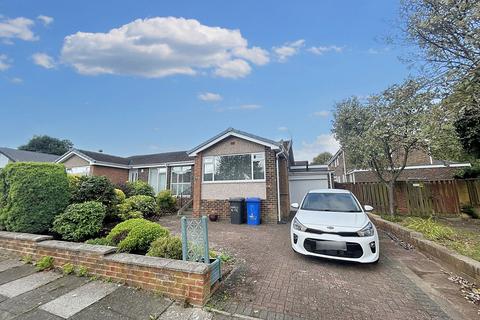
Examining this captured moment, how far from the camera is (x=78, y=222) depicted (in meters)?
4.93

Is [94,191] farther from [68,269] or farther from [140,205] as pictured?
[68,269]

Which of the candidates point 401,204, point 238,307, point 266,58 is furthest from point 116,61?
point 401,204

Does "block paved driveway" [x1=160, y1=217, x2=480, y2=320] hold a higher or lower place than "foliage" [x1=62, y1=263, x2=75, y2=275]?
lower

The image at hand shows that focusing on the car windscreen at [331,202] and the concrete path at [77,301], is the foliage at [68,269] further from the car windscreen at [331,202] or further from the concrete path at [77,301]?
the car windscreen at [331,202]

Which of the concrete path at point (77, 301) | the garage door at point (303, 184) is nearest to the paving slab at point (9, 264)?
the concrete path at point (77, 301)

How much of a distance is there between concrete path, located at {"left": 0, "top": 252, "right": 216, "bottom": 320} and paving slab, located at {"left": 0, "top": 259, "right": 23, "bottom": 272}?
42cm

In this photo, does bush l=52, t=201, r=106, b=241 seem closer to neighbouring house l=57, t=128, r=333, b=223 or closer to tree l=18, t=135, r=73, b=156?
neighbouring house l=57, t=128, r=333, b=223

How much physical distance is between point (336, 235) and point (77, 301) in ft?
15.0

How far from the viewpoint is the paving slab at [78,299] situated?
2.72 meters

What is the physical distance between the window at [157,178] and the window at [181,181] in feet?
2.85

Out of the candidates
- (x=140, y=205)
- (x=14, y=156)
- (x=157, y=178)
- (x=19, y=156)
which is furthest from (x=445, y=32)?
(x=19, y=156)

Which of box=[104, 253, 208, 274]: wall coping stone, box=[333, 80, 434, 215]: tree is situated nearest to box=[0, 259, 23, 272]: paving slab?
box=[104, 253, 208, 274]: wall coping stone

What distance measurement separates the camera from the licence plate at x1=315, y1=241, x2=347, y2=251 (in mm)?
4234

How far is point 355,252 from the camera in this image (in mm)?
4238
